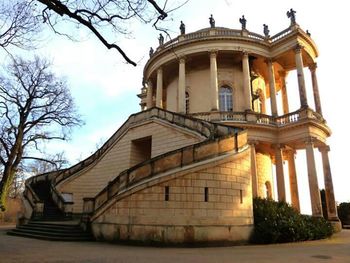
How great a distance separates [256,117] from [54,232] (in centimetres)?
1595

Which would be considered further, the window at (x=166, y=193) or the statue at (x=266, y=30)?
the statue at (x=266, y=30)

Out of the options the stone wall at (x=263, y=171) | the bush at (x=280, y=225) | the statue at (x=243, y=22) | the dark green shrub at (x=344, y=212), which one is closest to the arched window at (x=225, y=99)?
the stone wall at (x=263, y=171)

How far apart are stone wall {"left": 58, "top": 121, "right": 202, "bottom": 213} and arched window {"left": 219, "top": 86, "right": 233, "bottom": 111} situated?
937 cm

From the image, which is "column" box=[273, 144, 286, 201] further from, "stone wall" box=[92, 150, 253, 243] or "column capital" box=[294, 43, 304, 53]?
"stone wall" box=[92, 150, 253, 243]

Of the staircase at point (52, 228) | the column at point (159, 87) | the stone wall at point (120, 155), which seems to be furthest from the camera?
the column at point (159, 87)

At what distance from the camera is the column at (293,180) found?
25.4m

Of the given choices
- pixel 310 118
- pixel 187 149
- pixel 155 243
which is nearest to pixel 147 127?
pixel 187 149

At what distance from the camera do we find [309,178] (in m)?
22.1

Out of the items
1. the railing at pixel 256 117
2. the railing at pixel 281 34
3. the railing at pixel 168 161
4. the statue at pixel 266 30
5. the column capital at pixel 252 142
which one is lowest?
the railing at pixel 168 161

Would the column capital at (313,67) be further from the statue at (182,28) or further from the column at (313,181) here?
the statue at (182,28)

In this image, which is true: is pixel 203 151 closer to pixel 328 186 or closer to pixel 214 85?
pixel 214 85

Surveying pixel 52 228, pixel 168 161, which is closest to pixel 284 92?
pixel 168 161

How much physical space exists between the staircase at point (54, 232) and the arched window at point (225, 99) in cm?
1637

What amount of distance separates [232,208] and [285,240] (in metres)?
3.10
